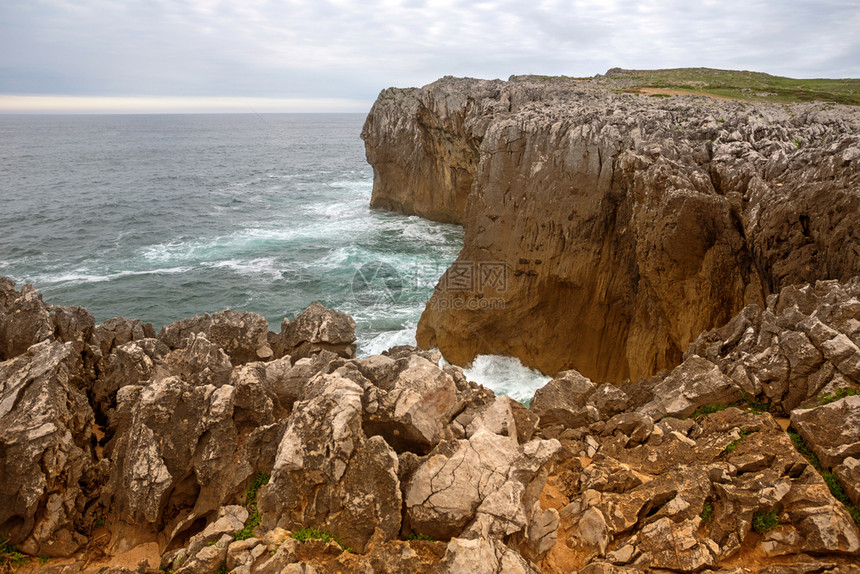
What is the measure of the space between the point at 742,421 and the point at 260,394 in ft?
32.8

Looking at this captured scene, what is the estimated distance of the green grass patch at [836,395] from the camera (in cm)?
1002

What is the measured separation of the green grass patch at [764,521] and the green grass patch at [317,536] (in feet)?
20.6

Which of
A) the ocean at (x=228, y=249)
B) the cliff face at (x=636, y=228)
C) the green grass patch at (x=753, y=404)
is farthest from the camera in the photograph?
the ocean at (x=228, y=249)

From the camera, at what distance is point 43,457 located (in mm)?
9703

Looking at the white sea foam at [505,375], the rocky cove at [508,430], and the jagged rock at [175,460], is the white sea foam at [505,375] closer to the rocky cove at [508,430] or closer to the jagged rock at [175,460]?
the rocky cove at [508,430]

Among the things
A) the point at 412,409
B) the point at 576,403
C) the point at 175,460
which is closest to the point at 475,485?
the point at 412,409

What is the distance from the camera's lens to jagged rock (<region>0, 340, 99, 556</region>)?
9367 mm

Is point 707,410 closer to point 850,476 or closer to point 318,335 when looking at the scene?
point 850,476

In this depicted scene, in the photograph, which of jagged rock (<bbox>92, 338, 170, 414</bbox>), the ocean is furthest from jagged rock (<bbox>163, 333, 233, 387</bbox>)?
the ocean

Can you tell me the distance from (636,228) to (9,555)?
1912 cm

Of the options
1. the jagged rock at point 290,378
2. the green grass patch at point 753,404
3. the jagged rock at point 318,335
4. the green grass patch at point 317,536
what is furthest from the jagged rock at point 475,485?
the jagged rock at point 318,335

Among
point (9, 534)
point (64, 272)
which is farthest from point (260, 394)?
point (64, 272)

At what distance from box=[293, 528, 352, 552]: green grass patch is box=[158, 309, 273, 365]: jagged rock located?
8.31 m

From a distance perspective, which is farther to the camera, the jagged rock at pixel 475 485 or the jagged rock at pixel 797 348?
the jagged rock at pixel 797 348
